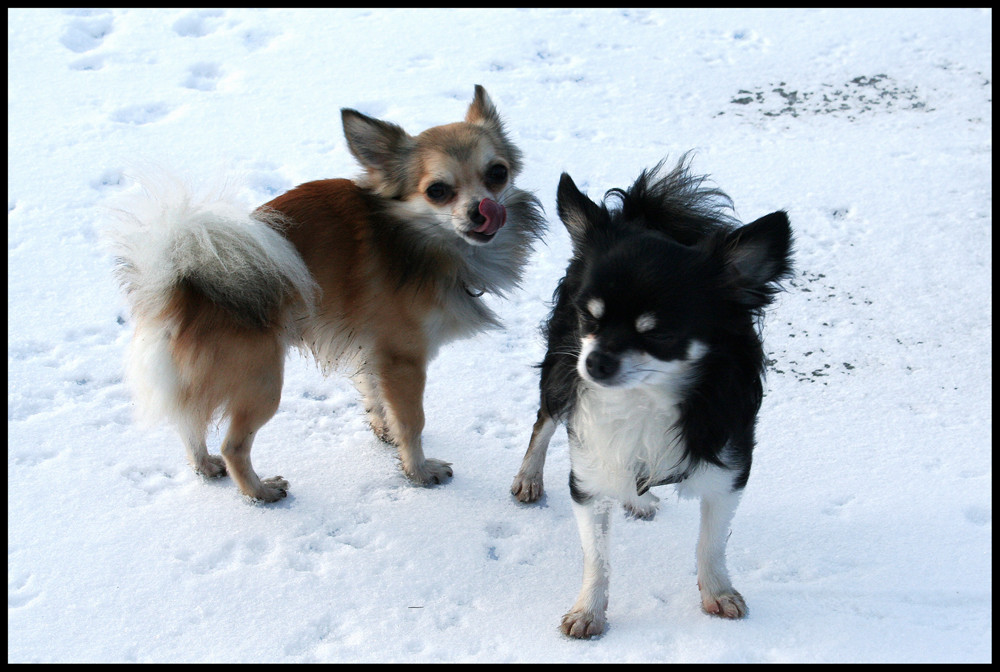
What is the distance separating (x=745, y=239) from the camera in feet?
6.50

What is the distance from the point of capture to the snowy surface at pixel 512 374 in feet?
8.09

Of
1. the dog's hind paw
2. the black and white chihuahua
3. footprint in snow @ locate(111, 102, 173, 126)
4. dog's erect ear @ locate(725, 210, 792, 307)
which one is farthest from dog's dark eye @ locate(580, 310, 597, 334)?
footprint in snow @ locate(111, 102, 173, 126)

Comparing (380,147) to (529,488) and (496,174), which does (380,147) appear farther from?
(529,488)

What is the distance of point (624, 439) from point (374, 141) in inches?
58.2

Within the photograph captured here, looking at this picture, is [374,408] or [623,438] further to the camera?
[374,408]

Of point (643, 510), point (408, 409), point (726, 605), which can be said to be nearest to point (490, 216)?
point (408, 409)

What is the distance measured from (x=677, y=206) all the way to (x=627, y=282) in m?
0.65

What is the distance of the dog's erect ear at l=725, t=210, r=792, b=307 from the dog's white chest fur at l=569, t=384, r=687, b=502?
35 centimetres

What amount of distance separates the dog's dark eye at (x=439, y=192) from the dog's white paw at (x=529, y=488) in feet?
3.50

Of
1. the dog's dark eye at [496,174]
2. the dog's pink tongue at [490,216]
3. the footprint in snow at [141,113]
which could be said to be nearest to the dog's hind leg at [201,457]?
the dog's pink tongue at [490,216]

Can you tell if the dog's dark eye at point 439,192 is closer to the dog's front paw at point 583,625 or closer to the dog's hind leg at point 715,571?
the dog's hind leg at point 715,571

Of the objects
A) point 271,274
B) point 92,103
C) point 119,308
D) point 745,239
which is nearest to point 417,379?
point 271,274

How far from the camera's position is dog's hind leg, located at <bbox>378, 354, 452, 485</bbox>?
3.00 metres

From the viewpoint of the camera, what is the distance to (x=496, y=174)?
118 inches
